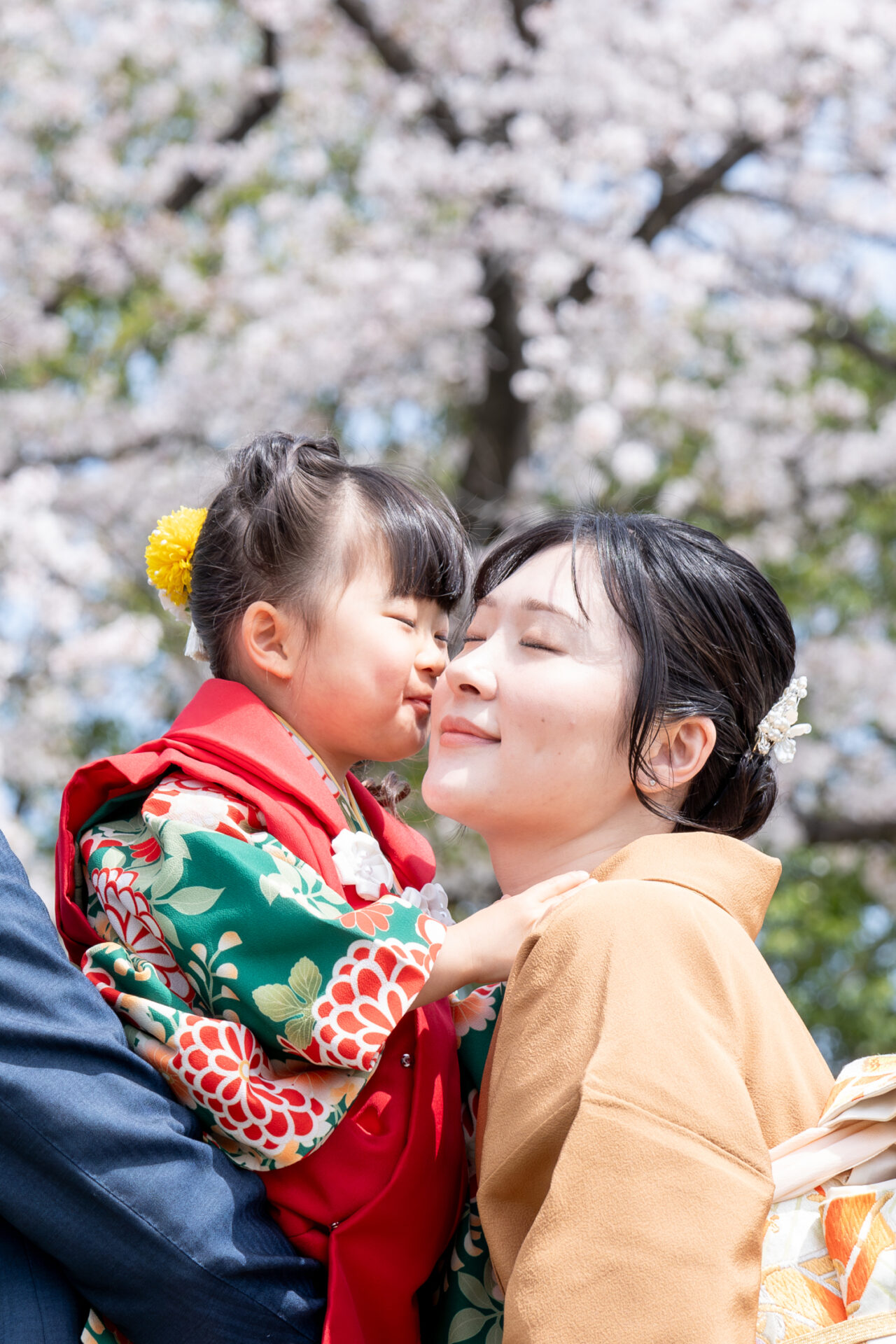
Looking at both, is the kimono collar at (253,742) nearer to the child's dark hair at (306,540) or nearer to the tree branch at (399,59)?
the child's dark hair at (306,540)

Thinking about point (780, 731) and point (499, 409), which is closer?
point (780, 731)

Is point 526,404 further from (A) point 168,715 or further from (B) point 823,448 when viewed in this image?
(A) point 168,715

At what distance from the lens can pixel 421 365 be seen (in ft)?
21.9

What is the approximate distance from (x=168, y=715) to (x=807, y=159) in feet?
14.7

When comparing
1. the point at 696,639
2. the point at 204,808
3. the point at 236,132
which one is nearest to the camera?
the point at 204,808

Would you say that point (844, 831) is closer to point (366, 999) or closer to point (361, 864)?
point (361, 864)

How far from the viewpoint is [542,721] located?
1.59 metres

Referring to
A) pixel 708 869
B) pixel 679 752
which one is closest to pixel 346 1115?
pixel 708 869

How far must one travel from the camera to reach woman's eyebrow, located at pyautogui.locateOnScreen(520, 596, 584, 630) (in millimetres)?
1622

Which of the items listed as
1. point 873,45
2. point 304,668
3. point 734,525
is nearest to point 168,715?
point 734,525

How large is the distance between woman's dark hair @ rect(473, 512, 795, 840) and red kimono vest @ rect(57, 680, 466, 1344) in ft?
1.38

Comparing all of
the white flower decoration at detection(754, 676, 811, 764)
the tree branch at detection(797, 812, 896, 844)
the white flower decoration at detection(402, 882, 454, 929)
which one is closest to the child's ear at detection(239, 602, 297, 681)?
the white flower decoration at detection(402, 882, 454, 929)

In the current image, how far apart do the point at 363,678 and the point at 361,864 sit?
1.04ft

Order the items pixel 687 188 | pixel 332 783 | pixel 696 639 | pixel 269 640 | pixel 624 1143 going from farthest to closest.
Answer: pixel 687 188
pixel 269 640
pixel 332 783
pixel 696 639
pixel 624 1143
